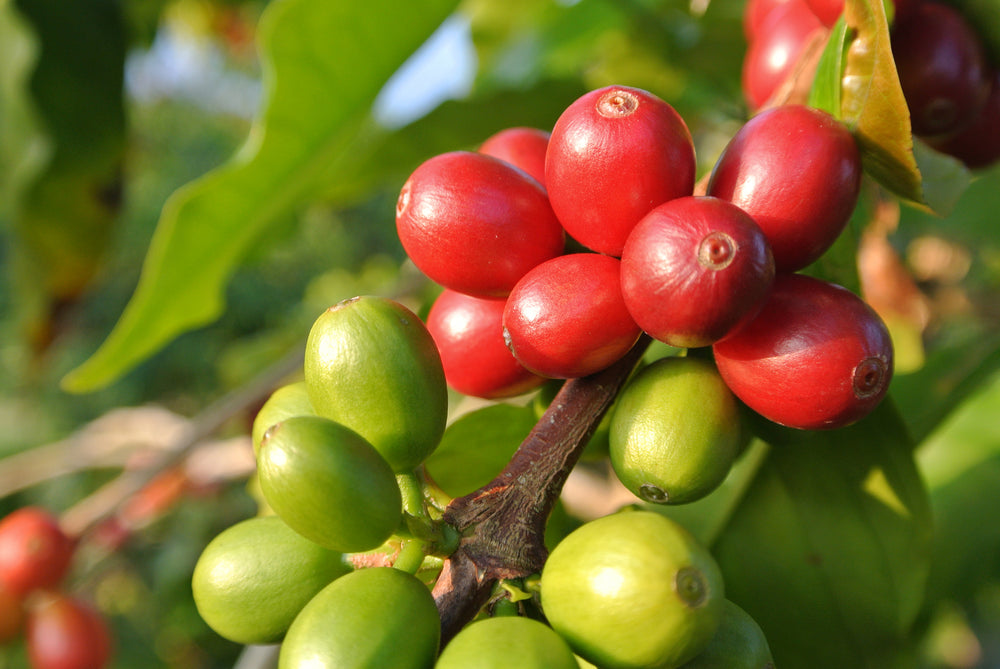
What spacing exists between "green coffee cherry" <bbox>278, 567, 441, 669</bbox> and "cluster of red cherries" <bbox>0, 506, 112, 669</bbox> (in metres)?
1.87

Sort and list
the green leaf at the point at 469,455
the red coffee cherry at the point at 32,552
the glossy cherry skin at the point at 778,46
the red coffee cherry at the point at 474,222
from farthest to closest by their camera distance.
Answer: the red coffee cherry at the point at 32,552 → the glossy cherry skin at the point at 778,46 → the green leaf at the point at 469,455 → the red coffee cherry at the point at 474,222

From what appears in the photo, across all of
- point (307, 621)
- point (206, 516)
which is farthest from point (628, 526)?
point (206, 516)

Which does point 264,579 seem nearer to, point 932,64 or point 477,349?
point 477,349

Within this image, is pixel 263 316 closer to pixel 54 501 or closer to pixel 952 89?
pixel 54 501

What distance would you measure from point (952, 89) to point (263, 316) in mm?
10546

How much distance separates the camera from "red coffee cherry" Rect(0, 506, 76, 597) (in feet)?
7.00

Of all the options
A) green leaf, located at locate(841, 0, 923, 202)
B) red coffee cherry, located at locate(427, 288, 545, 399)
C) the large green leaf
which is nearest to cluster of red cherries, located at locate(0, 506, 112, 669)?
the large green leaf

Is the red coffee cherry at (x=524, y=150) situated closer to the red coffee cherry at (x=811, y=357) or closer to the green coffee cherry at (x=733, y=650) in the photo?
the red coffee cherry at (x=811, y=357)

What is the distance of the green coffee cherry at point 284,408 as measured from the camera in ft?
2.83

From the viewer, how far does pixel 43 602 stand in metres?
2.26

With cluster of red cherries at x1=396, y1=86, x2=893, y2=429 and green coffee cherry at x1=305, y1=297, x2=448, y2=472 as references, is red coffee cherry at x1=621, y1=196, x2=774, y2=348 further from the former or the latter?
green coffee cherry at x1=305, y1=297, x2=448, y2=472

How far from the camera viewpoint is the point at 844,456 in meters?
1.13

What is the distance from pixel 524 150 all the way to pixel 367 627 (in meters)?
0.63

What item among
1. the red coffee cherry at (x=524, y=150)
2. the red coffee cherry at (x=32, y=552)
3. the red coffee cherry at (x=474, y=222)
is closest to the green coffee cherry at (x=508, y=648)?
the red coffee cherry at (x=474, y=222)
